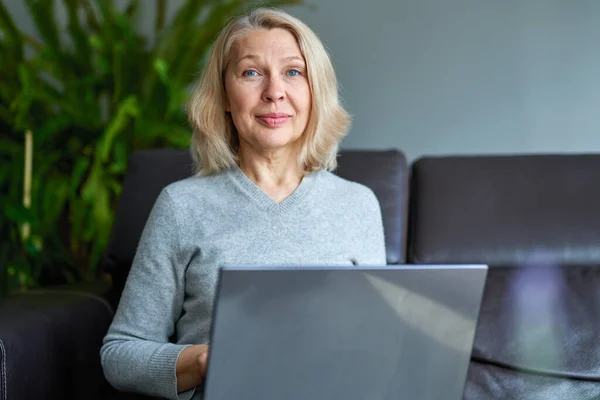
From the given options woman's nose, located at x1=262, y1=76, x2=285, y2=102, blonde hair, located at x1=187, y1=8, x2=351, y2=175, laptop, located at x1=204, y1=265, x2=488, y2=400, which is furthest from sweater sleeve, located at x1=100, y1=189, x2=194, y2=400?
laptop, located at x1=204, y1=265, x2=488, y2=400

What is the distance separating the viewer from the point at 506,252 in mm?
1695

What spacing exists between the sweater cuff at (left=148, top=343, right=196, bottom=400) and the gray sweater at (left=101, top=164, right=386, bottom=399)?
2cm

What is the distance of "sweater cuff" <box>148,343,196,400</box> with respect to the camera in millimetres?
1124

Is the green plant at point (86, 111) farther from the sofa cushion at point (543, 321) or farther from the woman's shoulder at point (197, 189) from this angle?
the sofa cushion at point (543, 321)

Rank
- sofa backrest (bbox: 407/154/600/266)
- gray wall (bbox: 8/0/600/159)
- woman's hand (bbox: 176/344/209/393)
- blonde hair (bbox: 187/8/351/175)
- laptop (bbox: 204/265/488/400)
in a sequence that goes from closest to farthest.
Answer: laptop (bbox: 204/265/488/400)
woman's hand (bbox: 176/344/209/393)
blonde hair (bbox: 187/8/351/175)
sofa backrest (bbox: 407/154/600/266)
gray wall (bbox: 8/0/600/159)

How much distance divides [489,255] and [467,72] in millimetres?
1171

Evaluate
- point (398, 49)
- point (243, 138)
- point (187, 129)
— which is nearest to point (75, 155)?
point (187, 129)

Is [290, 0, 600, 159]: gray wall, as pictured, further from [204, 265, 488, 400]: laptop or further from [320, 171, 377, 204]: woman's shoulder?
[204, 265, 488, 400]: laptop

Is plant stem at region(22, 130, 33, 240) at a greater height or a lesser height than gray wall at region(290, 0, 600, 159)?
lesser

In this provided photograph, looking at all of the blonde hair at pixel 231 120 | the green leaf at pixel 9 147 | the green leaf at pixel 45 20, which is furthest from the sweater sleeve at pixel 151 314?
the green leaf at pixel 45 20

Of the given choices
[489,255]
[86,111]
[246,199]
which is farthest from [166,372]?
[86,111]

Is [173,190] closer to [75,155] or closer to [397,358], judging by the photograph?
[397,358]

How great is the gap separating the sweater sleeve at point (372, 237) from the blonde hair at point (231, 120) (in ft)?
0.37

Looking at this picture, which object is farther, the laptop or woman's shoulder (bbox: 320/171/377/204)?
woman's shoulder (bbox: 320/171/377/204)
